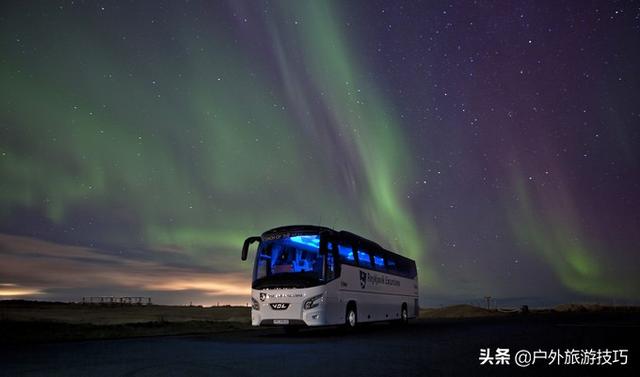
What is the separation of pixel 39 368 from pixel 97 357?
2.12m

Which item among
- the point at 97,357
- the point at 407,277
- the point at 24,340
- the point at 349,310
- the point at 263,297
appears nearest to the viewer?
the point at 97,357

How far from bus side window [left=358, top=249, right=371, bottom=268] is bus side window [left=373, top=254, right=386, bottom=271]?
902mm

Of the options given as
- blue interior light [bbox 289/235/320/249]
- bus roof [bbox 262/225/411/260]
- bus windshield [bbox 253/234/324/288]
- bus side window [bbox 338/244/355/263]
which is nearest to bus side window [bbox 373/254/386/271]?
bus roof [bbox 262/225/411/260]

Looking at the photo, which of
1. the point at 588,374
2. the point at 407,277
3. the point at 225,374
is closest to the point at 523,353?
the point at 588,374

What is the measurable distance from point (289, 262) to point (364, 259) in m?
4.70

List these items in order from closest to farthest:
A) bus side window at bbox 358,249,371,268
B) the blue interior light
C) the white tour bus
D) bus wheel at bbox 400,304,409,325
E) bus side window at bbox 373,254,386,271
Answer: the white tour bus < the blue interior light < bus side window at bbox 358,249,371,268 < bus side window at bbox 373,254,386,271 < bus wheel at bbox 400,304,409,325

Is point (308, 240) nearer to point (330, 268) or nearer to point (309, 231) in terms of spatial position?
point (309, 231)

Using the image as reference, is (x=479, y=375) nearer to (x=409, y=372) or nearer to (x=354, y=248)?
(x=409, y=372)

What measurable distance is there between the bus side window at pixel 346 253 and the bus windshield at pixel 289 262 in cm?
127

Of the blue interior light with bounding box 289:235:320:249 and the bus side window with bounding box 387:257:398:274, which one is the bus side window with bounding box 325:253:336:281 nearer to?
the blue interior light with bounding box 289:235:320:249

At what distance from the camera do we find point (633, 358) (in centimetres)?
1171

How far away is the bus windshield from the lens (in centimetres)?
2020

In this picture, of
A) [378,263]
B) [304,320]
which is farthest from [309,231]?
[378,263]

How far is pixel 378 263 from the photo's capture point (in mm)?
26266
